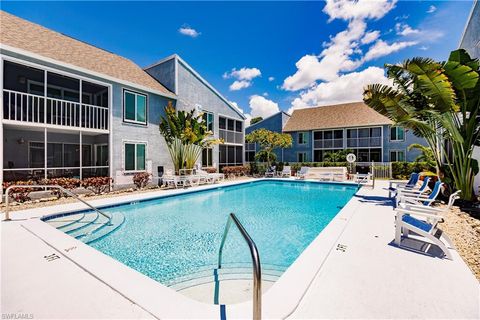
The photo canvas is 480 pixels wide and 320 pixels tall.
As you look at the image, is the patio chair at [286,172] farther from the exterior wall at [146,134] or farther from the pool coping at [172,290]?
the pool coping at [172,290]

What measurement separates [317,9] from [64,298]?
1857cm

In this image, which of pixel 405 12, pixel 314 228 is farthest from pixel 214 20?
pixel 314 228

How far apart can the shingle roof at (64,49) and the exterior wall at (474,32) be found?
1752cm

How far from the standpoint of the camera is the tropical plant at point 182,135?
1520 centimetres

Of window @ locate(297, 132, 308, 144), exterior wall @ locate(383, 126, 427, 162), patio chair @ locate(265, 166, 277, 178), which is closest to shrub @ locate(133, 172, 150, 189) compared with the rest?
patio chair @ locate(265, 166, 277, 178)

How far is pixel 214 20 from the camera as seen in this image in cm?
1588

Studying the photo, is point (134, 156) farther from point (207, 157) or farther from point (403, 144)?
point (403, 144)

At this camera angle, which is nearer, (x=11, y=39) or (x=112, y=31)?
(x=11, y=39)

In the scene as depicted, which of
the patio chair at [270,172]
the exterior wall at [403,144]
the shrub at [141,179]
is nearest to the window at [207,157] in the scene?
the patio chair at [270,172]

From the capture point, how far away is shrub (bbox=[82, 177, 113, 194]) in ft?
37.2

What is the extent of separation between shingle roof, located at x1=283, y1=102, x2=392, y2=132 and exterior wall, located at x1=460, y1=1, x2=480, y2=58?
15155 millimetres

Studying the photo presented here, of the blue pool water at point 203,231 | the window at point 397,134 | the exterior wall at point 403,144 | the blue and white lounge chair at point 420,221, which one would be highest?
the window at point 397,134

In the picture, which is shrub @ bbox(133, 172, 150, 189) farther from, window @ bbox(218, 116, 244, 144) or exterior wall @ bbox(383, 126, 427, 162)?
exterior wall @ bbox(383, 126, 427, 162)

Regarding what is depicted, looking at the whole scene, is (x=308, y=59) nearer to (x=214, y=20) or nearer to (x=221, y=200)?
(x=214, y=20)
